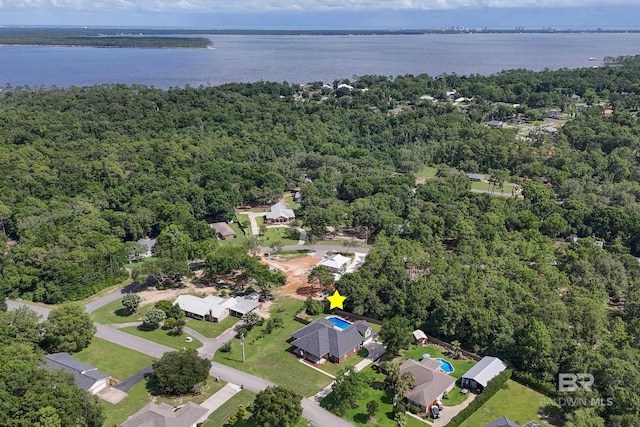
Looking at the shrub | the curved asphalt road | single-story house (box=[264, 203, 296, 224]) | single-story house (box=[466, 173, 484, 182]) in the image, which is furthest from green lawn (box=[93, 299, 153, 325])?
single-story house (box=[466, 173, 484, 182])

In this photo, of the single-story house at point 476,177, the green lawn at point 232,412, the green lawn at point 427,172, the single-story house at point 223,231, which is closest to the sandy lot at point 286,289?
the single-story house at point 223,231

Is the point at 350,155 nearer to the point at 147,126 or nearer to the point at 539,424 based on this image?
the point at 147,126

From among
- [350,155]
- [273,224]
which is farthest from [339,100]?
[273,224]

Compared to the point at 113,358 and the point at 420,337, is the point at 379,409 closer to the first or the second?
the point at 420,337

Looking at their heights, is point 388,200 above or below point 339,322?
above

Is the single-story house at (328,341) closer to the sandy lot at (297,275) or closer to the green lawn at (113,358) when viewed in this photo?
the sandy lot at (297,275)

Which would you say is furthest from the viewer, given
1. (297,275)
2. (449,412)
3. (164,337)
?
(297,275)

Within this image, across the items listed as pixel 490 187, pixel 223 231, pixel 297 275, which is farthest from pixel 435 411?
pixel 490 187
